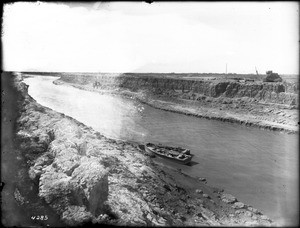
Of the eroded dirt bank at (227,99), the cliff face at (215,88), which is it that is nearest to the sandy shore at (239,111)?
the eroded dirt bank at (227,99)

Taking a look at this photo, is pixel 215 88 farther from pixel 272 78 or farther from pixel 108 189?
pixel 108 189

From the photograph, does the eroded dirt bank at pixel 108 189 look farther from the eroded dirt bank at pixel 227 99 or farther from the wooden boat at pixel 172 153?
the eroded dirt bank at pixel 227 99

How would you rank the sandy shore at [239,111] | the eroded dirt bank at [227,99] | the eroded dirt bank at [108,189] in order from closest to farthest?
the eroded dirt bank at [108,189]
the sandy shore at [239,111]
the eroded dirt bank at [227,99]

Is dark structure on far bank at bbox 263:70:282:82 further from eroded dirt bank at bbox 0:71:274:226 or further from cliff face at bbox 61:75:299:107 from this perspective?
eroded dirt bank at bbox 0:71:274:226

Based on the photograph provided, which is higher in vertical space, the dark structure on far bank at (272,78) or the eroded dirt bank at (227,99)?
the dark structure on far bank at (272,78)

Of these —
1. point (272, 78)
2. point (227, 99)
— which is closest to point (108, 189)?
point (227, 99)

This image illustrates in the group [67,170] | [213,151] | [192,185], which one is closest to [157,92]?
[213,151]

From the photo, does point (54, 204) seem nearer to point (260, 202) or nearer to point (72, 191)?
point (72, 191)
